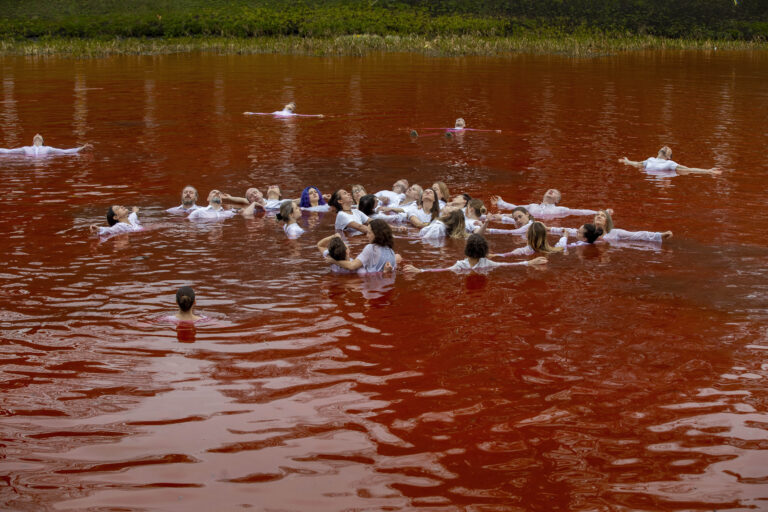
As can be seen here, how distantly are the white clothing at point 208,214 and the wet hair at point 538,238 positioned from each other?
6.14 metres

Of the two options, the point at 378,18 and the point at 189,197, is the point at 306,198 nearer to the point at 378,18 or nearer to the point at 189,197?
the point at 189,197

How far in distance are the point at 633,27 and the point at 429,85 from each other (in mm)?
36214

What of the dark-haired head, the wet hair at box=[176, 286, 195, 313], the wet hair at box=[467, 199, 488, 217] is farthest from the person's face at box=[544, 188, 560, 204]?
the wet hair at box=[176, 286, 195, 313]

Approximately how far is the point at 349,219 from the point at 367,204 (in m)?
0.75

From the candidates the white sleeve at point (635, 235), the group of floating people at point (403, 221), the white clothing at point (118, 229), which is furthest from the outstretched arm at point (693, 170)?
the white clothing at point (118, 229)

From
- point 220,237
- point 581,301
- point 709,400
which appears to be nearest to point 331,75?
point 220,237

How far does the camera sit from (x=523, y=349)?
10305 mm

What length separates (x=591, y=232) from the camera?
14.7 metres

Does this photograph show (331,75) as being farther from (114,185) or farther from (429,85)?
(114,185)

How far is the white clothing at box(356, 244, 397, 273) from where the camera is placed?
527 inches

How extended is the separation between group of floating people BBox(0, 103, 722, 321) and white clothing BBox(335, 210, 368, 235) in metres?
0.02

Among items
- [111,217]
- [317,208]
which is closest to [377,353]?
[111,217]

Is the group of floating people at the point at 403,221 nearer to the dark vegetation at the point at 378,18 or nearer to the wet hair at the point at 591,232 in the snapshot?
the wet hair at the point at 591,232

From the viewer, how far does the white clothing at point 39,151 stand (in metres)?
22.9
